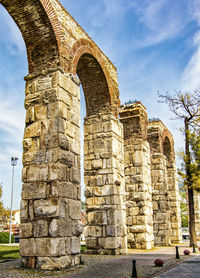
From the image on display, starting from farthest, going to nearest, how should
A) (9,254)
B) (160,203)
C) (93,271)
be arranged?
(160,203), (9,254), (93,271)

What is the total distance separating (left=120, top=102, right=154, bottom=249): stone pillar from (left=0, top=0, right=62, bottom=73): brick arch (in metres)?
5.88

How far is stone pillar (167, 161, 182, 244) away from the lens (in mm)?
17203

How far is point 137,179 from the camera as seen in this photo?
12.8 m

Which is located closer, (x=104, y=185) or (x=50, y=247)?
(x=50, y=247)

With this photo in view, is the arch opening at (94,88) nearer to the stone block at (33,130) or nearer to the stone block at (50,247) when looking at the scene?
the stone block at (33,130)

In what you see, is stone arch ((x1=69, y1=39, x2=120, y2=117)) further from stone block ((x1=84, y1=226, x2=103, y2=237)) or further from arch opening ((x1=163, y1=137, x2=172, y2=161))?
arch opening ((x1=163, y1=137, x2=172, y2=161))

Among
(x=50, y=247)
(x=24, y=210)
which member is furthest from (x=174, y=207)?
(x=50, y=247)

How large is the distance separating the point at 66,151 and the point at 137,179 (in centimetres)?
619

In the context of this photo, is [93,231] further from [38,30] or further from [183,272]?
[38,30]

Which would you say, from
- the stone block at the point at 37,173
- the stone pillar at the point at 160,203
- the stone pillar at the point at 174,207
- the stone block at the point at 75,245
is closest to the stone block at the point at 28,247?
the stone block at the point at 75,245

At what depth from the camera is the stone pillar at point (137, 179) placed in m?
12.1

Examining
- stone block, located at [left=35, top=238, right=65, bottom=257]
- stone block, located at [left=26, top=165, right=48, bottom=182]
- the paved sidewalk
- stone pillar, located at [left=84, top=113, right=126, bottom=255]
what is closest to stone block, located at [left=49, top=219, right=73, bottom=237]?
stone block, located at [left=35, top=238, right=65, bottom=257]

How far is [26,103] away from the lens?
312 inches

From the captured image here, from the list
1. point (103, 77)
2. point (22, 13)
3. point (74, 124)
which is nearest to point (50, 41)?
point (22, 13)
